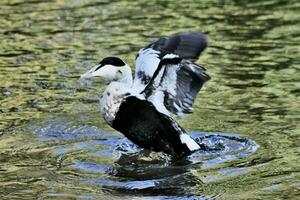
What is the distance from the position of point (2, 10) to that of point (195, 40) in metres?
9.73

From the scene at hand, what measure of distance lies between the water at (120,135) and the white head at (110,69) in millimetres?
877

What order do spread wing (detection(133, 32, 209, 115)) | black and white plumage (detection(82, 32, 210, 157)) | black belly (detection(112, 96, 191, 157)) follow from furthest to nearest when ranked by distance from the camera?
black belly (detection(112, 96, 191, 157)), black and white plumage (detection(82, 32, 210, 157)), spread wing (detection(133, 32, 209, 115))

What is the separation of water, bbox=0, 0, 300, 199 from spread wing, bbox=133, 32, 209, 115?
684 millimetres

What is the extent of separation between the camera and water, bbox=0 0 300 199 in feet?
26.4

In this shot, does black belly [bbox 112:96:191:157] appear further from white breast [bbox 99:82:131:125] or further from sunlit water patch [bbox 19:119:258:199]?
sunlit water patch [bbox 19:119:258:199]

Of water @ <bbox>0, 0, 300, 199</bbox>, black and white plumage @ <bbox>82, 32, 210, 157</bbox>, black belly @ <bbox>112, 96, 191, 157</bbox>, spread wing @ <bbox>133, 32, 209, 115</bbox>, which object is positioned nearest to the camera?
water @ <bbox>0, 0, 300, 199</bbox>

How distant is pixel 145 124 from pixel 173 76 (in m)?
0.73

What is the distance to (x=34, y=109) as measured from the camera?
10.9 m

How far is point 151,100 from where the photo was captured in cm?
915

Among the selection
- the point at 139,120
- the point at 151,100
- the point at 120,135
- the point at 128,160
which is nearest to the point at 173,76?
the point at 151,100

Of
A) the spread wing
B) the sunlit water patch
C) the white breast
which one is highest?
the spread wing

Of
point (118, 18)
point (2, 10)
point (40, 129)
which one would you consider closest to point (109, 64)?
point (40, 129)

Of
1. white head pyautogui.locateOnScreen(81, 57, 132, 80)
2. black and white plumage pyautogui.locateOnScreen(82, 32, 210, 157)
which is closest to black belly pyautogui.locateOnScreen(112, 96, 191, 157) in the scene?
black and white plumage pyautogui.locateOnScreen(82, 32, 210, 157)

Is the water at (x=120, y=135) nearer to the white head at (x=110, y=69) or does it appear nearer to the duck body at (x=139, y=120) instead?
the duck body at (x=139, y=120)
